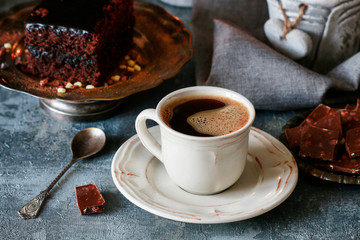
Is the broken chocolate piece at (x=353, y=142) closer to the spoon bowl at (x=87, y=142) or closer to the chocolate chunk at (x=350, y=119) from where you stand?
the chocolate chunk at (x=350, y=119)

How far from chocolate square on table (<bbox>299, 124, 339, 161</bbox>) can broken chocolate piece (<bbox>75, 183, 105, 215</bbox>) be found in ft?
1.67

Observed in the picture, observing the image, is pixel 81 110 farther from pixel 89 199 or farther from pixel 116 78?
pixel 89 199

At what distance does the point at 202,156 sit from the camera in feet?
2.92

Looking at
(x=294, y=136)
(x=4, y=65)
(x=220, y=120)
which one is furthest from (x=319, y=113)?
(x=4, y=65)

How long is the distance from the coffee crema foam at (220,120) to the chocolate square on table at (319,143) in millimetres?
199

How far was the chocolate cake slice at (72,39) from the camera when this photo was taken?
1.29m

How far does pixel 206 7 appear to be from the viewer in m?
1.82

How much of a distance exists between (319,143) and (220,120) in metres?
0.28

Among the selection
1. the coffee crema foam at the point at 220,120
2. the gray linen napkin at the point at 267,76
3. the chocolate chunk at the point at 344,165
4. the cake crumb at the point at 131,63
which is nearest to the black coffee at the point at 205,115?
the coffee crema foam at the point at 220,120

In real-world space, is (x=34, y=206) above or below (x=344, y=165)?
below

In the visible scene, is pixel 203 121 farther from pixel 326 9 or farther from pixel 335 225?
pixel 326 9

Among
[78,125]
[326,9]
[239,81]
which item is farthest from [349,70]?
[78,125]

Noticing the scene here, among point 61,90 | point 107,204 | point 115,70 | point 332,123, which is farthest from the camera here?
point 115,70

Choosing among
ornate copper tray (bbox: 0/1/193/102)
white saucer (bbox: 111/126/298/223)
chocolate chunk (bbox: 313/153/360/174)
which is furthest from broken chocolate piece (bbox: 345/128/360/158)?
ornate copper tray (bbox: 0/1/193/102)
